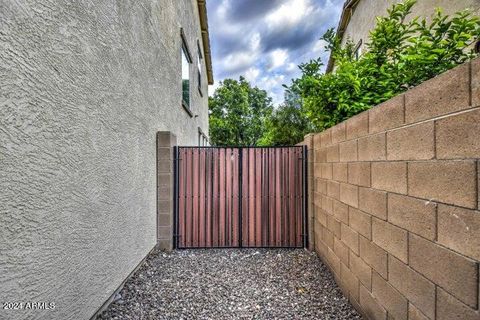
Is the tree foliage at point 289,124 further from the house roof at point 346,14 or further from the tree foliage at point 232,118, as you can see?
the tree foliage at point 232,118

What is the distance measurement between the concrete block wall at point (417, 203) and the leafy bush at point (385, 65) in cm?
67

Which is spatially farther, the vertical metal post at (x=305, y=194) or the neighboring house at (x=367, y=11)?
the vertical metal post at (x=305, y=194)

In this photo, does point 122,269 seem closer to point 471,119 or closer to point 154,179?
point 154,179

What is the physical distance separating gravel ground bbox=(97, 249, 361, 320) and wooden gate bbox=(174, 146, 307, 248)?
1.41 ft

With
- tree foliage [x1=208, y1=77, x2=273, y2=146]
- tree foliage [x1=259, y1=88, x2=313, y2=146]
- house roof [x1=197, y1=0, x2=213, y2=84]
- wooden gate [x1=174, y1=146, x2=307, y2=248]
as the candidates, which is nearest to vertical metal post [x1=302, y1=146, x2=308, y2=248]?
wooden gate [x1=174, y1=146, x2=307, y2=248]

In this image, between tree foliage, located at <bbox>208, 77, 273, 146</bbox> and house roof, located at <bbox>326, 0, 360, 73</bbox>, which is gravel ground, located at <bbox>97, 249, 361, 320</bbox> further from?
tree foliage, located at <bbox>208, 77, 273, 146</bbox>

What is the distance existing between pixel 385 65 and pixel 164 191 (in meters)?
3.81

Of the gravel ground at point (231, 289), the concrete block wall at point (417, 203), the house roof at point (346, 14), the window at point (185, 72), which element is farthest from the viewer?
the house roof at point (346, 14)

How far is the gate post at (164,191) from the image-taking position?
445 centimetres

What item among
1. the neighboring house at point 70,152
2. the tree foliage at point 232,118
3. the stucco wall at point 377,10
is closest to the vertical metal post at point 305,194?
the neighboring house at point 70,152

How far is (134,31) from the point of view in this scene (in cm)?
341

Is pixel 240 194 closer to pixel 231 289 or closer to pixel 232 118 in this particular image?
pixel 231 289

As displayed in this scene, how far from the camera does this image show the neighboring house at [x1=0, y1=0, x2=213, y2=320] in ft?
4.82

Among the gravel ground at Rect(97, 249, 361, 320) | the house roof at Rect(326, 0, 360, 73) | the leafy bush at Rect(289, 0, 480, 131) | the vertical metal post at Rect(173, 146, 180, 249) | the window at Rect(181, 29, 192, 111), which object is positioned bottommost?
the gravel ground at Rect(97, 249, 361, 320)
